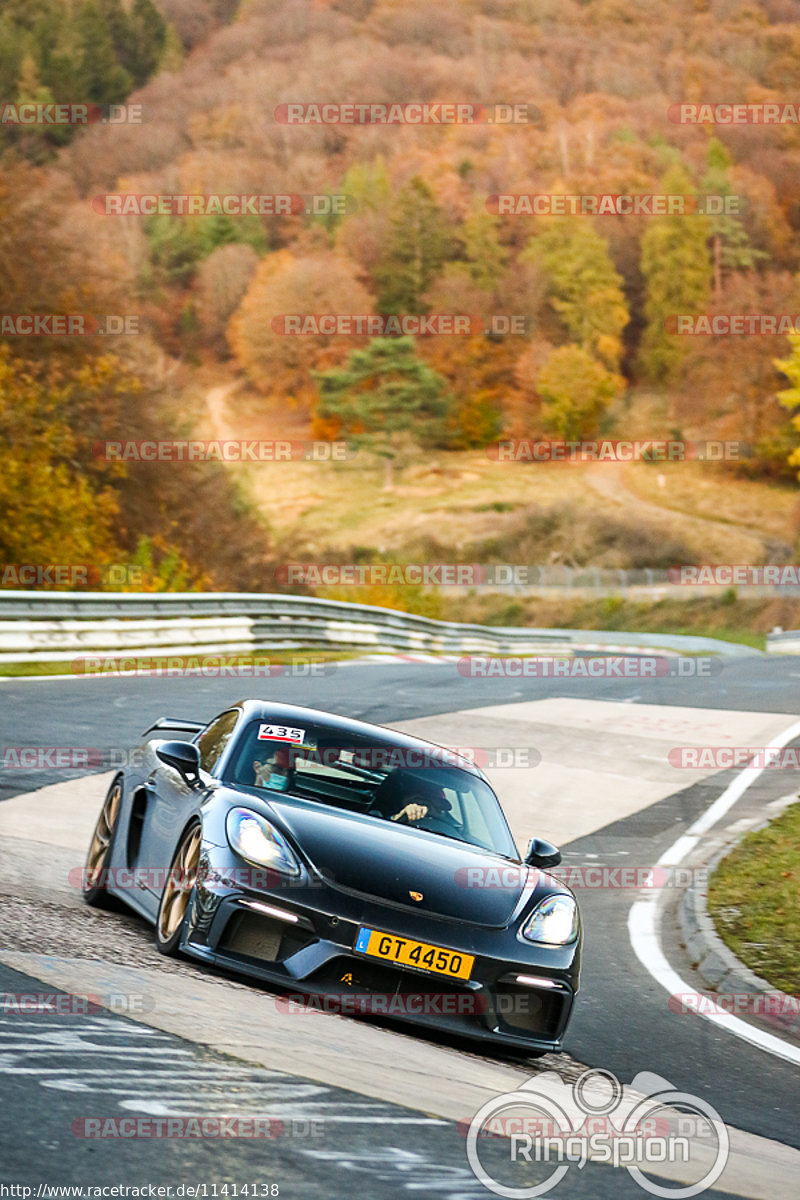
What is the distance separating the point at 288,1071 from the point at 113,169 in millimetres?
197246

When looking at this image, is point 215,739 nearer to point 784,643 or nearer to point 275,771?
point 275,771

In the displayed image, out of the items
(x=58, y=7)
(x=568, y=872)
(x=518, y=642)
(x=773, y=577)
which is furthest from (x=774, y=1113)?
(x=58, y=7)

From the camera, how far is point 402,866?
6.11 metres

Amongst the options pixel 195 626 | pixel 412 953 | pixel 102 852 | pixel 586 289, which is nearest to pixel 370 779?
pixel 412 953

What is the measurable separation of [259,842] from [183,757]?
85 cm

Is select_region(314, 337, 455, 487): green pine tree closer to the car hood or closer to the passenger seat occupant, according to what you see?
the passenger seat occupant

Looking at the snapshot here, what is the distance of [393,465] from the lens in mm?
116562

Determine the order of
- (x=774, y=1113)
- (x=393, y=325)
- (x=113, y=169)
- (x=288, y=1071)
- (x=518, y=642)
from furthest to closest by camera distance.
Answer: (x=113, y=169), (x=393, y=325), (x=518, y=642), (x=774, y=1113), (x=288, y=1071)

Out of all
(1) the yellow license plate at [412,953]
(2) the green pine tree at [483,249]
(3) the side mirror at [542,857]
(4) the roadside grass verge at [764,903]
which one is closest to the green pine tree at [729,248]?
(2) the green pine tree at [483,249]

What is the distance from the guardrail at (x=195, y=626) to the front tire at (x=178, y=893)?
44.8 feet

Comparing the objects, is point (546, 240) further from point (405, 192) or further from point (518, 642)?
point (518, 642)

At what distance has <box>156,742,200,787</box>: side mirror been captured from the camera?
677cm

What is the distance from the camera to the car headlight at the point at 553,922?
20.2ft

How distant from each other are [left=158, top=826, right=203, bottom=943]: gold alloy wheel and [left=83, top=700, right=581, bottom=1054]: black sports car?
0.04 feet
